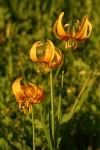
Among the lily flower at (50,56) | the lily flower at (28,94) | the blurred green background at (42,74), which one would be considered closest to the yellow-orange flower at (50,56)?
the lily flower at (50,56)

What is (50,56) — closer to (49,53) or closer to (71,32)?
(49,53)

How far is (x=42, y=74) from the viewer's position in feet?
12.6

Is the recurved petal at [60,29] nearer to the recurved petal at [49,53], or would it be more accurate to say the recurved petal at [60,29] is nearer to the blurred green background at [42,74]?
the recurved petal at [49,53]

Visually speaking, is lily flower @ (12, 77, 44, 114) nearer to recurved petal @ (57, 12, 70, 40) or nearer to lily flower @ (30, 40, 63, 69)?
lily flower @ (30, 40, 63, 69)

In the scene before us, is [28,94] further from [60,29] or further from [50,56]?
[60,29]

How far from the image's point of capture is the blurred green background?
2888 millimetres

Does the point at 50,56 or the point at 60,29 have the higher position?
the point at 60,29

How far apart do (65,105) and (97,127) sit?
42cm

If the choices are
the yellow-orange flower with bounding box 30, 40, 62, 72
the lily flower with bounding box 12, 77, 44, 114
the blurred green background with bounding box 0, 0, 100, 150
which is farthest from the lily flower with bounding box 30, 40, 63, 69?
the blurred green background with bounding box 0, 0, 100, 150

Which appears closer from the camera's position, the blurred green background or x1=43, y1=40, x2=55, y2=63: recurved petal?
x1=43, y1=40, x2=55, y2=63: recurved petal

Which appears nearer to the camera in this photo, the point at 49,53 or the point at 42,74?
the point at 49,53

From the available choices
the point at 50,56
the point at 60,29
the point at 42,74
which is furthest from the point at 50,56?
the point at 42,74

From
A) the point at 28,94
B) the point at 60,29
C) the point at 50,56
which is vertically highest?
the point at 60,29

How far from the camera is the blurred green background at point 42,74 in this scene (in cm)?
289
